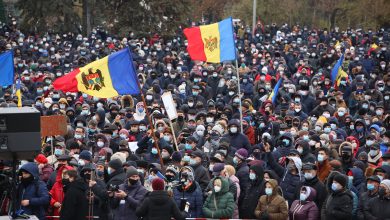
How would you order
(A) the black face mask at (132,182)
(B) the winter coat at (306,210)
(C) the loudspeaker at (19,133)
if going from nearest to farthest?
(C) the loudspeaker at (19,133), (A) the black face mask at (132,182), (B) the winter coat at (306,210)

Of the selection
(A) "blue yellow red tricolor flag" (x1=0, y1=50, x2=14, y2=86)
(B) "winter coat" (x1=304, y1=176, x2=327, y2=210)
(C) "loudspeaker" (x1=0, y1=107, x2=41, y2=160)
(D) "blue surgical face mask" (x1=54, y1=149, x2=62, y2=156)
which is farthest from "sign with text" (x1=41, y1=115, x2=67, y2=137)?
(A) "blue yellow red tricolor flag" (x1=0, y1=50, x2=14, y2=86)

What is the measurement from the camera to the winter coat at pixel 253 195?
13555 millimetres

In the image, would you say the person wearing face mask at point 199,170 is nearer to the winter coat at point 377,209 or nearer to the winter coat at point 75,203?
the winter coat at point 75,203

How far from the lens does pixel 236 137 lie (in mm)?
17656

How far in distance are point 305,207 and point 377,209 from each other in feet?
2.93

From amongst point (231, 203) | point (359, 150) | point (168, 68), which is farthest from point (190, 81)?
point (231, 203)

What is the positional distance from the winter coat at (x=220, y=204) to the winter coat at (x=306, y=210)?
2.49 ft

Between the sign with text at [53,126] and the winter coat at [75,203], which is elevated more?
the sign with text at [53,126]

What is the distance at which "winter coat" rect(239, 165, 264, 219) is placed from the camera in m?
→ 13.6

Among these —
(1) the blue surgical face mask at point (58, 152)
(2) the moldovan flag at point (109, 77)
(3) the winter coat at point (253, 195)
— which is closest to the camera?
(3) the winter coat at point (253, 195)

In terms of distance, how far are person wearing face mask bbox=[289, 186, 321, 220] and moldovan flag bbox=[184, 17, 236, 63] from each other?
708 cm

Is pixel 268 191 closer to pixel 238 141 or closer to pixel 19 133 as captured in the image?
pixel 19 133

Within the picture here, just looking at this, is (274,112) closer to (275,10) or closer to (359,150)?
(359,150)

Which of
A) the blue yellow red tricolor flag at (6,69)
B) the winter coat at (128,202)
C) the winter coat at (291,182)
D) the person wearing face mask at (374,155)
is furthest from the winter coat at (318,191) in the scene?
the blue yellow red tricolor flag at (6,69)
